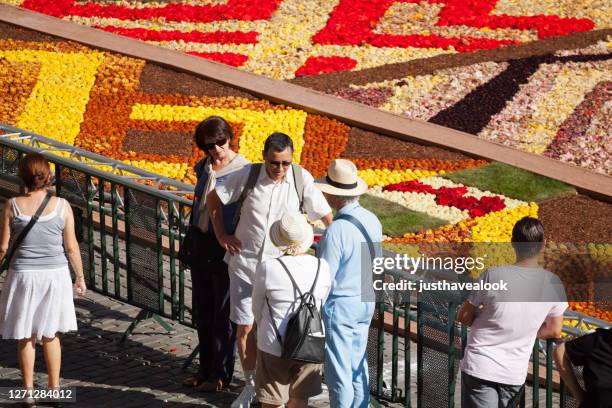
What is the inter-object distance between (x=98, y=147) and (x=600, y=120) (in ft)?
20.3

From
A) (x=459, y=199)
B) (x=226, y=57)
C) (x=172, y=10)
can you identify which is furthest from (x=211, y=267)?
(x=172, y=10)

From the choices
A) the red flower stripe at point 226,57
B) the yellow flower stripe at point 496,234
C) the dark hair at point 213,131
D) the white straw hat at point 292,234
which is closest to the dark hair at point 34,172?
the dark hair at point 213,131

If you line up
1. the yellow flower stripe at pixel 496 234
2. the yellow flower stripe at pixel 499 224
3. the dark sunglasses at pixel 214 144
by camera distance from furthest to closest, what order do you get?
the yellow flower stripe at pixel 499 224
the yellow flower stripe at pixel 496 234
the dark sunglasses at pixel 214 144

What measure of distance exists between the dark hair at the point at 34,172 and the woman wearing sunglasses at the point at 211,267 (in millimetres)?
1089

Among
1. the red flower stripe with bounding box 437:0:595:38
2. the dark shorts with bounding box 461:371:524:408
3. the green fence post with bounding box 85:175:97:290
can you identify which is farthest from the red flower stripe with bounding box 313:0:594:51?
the dark shorts with bounding box 461:371:524:408

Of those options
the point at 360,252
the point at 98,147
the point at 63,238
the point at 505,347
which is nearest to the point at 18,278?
the point at 63,238

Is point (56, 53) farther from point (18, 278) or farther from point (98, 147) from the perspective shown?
point (18, 278)

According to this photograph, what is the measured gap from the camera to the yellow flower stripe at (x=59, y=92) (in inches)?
588

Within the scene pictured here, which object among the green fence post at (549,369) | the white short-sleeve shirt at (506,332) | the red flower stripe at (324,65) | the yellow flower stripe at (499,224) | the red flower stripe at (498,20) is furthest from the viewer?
the red flower stripe at (498,20)

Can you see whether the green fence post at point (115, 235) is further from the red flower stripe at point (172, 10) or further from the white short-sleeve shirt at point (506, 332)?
the red flower stripe at point (172, 10)

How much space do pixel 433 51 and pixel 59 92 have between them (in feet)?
17.3

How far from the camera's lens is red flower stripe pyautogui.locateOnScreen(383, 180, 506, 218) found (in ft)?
41.5

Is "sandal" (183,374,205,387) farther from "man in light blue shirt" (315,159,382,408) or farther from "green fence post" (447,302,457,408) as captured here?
"green fence post" (447,302,457,408)

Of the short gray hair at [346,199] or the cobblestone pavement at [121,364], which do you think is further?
the cobblestone pavement at [121,364]
